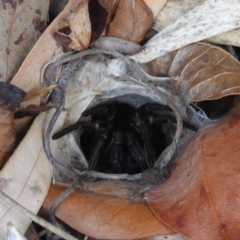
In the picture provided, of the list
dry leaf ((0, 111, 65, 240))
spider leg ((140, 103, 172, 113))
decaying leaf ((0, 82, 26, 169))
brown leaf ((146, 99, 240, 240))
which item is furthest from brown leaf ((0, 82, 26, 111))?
spider leg ((140, 103, 172, 113))

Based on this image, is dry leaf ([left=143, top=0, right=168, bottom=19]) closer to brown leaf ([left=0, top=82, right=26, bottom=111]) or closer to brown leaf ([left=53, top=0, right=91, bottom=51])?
brown leaf ([left=53, top=0, right=91, bottom=51])

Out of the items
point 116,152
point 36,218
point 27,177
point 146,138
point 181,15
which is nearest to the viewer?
point 36,218

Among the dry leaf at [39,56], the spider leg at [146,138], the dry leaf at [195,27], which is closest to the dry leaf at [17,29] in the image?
the dry leaf at [39,56]

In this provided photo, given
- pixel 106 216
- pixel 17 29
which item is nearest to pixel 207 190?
pixel 106 216

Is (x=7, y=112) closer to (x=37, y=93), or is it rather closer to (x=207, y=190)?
(x=37, y=93)

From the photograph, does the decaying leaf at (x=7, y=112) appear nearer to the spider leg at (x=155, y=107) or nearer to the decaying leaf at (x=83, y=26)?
the decaying leaf at (x=83, y=26)

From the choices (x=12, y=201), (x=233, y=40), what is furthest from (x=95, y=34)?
(x=12, y=201)

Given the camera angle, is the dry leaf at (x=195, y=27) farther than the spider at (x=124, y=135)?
No
